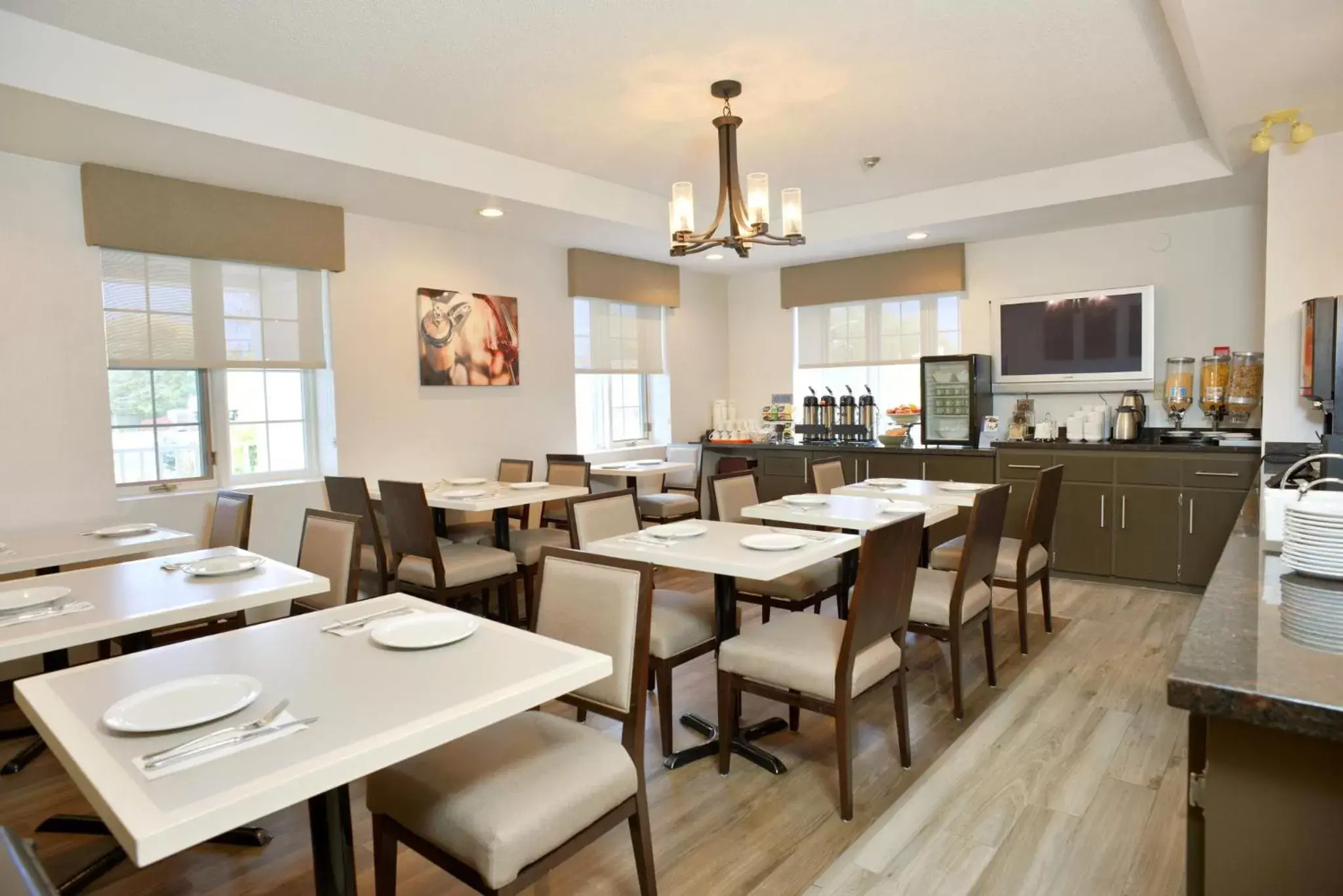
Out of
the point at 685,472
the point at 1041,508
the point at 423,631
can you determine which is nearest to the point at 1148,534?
the point at 1041,508

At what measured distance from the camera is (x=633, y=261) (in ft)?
19.5

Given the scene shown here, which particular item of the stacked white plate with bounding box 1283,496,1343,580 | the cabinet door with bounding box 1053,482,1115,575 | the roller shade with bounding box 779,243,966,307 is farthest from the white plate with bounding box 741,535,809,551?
the roller shade with bounding box 779,243,966,307

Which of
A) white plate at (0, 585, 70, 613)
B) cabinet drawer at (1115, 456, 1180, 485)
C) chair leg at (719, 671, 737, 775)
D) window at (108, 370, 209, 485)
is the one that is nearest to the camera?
white plate at (0, 585, 70, 613)

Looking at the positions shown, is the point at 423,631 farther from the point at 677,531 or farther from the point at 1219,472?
the point at 1219,472

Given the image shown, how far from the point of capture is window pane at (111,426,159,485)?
3.68 m

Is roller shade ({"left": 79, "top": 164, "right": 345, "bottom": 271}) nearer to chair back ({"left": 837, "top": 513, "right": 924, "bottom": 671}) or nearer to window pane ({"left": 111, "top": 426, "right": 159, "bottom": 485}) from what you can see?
window pane ({"left": 111, "top": 426, "right": 159, "bottom": 485})

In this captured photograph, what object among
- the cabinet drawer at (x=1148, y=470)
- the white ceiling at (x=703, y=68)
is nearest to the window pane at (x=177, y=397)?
the white ceiling at (x=703, y=68)

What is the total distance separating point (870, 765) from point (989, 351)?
3.89 m

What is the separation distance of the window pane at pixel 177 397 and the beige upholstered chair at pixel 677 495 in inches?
98.0

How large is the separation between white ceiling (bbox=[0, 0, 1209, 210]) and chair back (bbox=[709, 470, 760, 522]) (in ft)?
5.66

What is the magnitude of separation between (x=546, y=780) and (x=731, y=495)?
91.1 inches

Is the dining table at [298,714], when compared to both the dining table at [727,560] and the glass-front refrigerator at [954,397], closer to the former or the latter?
the dining table at [727,560]

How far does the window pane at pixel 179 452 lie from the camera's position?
3854mm

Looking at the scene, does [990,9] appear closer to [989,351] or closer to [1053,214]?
[1053,214]
